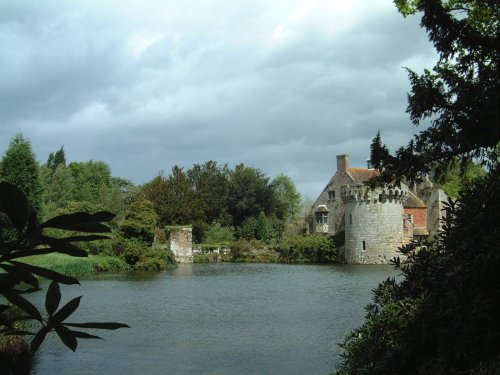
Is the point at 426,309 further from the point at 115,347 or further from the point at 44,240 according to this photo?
the point at 115,347

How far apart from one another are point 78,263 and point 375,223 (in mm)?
20974

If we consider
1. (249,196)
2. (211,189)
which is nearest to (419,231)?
(249,196)

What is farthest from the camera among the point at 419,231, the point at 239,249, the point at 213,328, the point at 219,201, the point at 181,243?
the point at 219,201

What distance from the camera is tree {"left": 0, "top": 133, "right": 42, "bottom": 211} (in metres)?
31.5

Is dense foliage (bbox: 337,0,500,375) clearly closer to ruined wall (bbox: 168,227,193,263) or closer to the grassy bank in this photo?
the grassy bank

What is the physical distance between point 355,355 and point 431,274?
4.88 feet

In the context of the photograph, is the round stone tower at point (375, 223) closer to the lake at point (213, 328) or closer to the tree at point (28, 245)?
A: the lake at point (213, 328)

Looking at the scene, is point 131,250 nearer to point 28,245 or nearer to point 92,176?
point 28,245

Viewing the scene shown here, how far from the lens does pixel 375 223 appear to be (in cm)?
3866

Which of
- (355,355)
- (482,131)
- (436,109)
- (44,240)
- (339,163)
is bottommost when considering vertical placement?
(355,355)

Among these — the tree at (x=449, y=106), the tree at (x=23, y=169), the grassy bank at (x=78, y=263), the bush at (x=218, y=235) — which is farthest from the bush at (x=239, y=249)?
the tree at (x=449, y=106)

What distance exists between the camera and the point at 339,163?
44500 millimetres

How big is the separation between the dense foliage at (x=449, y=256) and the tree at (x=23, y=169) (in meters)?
29.1

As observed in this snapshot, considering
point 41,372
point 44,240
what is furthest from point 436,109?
point 41,372
